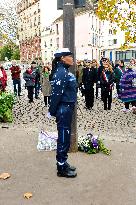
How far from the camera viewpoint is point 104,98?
45.5 ft

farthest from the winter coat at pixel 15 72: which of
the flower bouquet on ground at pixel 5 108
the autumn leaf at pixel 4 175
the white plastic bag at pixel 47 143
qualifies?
the autumn leaf at pixel 4 175

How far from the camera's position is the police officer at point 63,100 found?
592 cm

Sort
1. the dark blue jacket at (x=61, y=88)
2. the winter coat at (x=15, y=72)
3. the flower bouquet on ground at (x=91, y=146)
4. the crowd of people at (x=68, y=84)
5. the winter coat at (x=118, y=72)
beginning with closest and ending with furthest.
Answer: the dark blue jacket at (x=61, y=88), the crowd of people at (x=68, y=84), the flower bouquet on ground at (x=91, y=146), the winter coat at (x=118, y=72), the winter coat at (x=15, y=72)

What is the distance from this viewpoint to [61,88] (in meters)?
5.90

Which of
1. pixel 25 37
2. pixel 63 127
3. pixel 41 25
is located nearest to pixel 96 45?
pixel 41 25

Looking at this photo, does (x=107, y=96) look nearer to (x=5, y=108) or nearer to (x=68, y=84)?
(x=5, y=108)

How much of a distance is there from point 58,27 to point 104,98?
58.0 metres

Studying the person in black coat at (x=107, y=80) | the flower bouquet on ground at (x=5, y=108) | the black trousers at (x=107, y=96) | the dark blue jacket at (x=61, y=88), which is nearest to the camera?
the dark blue jacket at (x=61, y=88)

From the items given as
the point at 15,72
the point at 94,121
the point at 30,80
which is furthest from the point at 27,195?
the point at 15,72

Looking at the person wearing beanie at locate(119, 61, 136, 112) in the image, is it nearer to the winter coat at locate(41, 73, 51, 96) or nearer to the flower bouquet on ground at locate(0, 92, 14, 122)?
the winter coat at locate(41, 73, 51, 96)

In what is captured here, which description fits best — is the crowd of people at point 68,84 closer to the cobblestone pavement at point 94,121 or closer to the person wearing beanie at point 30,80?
the person wearing beanie at point 30,80

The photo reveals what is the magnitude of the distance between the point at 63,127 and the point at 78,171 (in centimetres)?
85

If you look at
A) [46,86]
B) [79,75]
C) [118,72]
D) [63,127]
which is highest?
[118,72]

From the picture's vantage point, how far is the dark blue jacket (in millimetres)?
5906
